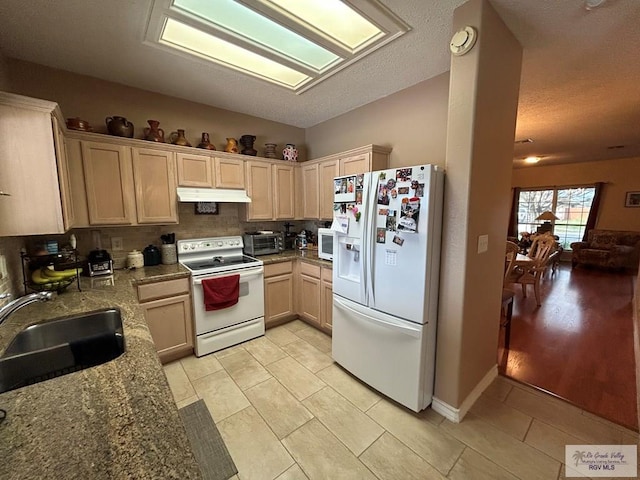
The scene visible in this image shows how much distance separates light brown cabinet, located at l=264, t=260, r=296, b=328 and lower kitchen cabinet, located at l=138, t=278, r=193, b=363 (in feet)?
2.77

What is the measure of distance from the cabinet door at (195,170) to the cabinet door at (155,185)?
73mm

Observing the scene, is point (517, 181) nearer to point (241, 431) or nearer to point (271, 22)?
point (271, 22)

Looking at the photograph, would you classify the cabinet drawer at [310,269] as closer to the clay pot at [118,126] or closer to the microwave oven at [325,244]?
the microwave oven at [325,244]

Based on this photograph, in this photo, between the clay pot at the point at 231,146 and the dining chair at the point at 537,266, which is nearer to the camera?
the clay pot at the point at 231,146

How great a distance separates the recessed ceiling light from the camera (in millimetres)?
1598

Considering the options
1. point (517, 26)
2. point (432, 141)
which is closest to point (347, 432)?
point (432, 141)

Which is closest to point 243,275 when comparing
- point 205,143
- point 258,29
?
point 205,143

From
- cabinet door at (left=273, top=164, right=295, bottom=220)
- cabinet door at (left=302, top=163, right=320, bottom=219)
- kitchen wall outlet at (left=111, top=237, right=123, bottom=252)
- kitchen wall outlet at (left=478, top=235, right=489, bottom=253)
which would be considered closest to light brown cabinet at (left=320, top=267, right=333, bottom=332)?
cabinet door at (left=302, top=163, right=320, bottom=219)

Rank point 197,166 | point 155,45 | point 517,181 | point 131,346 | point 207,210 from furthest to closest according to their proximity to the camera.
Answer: point 517,181, point 207,210, point 197,166, point 155,45, point 131,346

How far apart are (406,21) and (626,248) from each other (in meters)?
7.68

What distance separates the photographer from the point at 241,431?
179 cm

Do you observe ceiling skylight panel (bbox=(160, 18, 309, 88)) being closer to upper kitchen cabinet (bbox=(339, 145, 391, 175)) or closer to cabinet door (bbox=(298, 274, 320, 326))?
upper kitchen cabinet (bbox=(339, 145, 391, 175))

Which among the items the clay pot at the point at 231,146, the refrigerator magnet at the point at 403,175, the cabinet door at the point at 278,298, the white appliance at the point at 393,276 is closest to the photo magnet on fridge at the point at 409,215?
the white appliance at the point at 393,276

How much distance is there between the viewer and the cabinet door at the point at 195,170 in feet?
8.90
